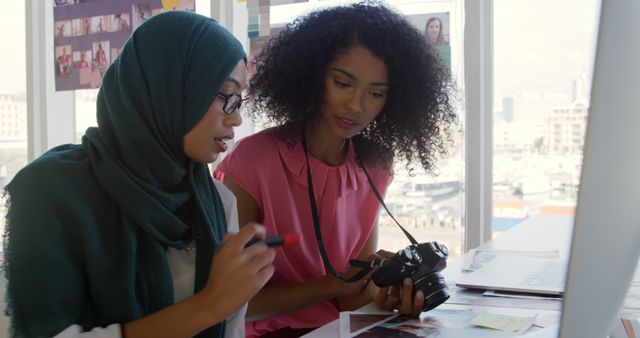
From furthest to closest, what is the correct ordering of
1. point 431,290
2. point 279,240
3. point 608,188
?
1. point 431,290
2. point 279,240
3. point 608,188

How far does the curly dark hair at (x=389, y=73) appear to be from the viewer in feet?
4.60

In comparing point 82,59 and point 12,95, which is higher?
point 82,59

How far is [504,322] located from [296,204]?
0.59m

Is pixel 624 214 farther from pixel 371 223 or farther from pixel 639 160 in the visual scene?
pixel 371 223

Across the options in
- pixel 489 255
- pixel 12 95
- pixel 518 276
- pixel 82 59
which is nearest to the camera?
pixel 518 276

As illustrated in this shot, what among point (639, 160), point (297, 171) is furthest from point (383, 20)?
point (639, 160)

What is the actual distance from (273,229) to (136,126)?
476mm

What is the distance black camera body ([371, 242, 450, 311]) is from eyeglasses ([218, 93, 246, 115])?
36 cm

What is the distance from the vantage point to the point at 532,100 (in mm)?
1860

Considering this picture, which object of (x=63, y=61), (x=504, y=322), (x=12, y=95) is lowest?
(x=504, y=322)

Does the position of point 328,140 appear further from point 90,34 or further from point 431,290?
point 90,34

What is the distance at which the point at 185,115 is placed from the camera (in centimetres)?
96

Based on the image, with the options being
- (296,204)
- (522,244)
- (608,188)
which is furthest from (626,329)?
(522,244)

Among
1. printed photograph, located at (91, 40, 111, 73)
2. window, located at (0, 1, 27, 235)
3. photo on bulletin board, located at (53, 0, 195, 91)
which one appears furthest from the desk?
window, located at (0, 1, 27, 235)
